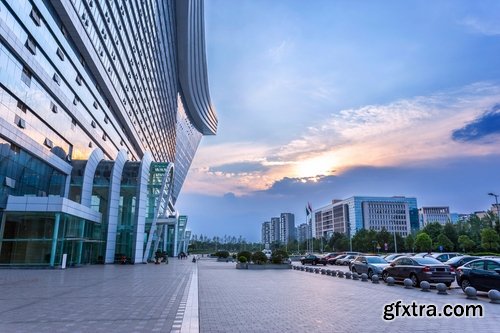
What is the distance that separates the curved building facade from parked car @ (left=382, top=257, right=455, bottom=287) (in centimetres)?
2296

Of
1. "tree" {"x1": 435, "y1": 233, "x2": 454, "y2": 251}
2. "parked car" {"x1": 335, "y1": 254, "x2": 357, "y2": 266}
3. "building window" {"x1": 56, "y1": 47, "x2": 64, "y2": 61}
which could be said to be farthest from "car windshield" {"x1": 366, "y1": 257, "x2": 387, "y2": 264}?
"tree" {"x1": 435, "y1": 233, "x2": 454, "y2": 251}

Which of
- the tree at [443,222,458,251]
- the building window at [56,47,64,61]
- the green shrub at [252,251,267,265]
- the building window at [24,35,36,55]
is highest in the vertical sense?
the building window at [56,47,64,61]

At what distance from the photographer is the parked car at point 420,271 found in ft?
56.4

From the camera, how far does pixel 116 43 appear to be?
1848 inches

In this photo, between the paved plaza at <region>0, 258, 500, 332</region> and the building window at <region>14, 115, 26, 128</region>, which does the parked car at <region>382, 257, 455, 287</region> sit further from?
the building window at <region>14, 115, 26, 128</region>

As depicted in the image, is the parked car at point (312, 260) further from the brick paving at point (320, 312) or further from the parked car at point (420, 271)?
the brick paving at point (320, 312)

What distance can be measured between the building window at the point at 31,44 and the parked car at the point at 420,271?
94.6 ft

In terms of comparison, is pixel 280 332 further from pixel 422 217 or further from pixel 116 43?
pixel 422 217

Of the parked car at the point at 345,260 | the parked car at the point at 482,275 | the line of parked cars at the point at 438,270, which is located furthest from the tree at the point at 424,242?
the parked car at the point at 482,275

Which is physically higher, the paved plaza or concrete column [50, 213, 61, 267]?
concrete column [50, 213, 61, 267]

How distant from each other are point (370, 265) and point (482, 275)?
348 inches

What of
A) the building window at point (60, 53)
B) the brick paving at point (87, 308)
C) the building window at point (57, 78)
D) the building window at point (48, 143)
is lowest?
the brick paving at point (87, 308)

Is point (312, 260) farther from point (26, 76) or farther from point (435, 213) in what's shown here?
point (435, 213)

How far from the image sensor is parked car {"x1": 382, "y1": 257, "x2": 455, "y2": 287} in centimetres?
1720
